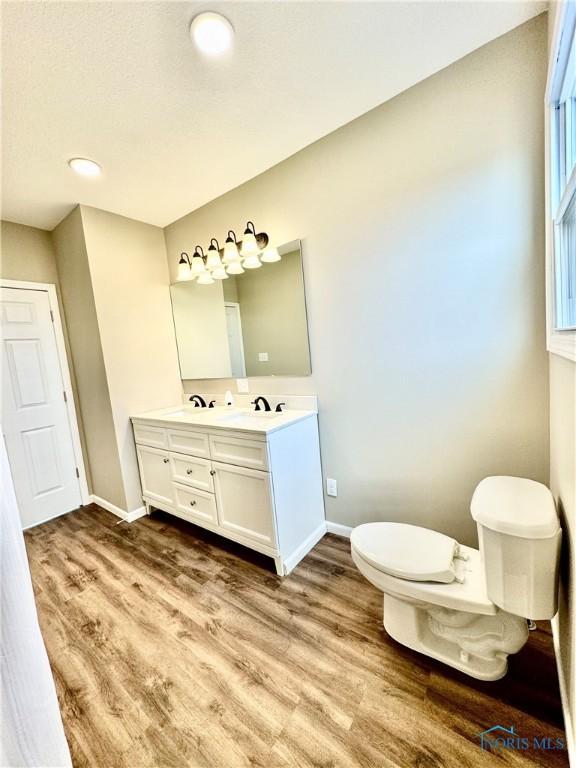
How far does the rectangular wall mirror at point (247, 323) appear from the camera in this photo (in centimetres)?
200

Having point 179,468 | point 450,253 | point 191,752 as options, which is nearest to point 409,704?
point 191,752

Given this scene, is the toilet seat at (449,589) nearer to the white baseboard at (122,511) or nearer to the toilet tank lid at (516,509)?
the toilet tank lid at (516,509)

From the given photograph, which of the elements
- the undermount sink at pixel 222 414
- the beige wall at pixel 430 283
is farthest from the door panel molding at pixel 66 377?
the beige wall at pixel 430 283

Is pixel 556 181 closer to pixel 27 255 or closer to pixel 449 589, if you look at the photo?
pixel 449 589

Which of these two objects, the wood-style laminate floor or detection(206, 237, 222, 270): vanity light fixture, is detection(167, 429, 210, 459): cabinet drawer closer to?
the wood-style laminate floor

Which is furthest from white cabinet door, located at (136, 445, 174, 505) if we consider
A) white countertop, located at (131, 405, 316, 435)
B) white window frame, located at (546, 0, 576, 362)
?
white window frame, located at (546, 0, 576, 362)

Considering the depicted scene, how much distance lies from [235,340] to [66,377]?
5.42ft

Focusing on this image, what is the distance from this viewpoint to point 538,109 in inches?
47.9

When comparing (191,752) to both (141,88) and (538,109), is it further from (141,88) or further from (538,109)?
(538,109)

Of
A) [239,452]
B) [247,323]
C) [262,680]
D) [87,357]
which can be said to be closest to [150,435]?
[87,357]

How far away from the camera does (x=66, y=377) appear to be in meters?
2.70

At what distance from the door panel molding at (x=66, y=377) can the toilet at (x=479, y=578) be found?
8.78 feet

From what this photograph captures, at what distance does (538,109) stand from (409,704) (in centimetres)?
233

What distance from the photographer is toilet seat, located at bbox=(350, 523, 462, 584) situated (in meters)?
1.12
